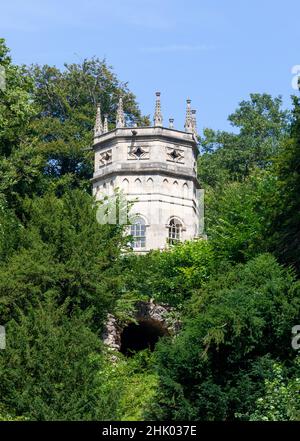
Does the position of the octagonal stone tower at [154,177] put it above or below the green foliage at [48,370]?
above

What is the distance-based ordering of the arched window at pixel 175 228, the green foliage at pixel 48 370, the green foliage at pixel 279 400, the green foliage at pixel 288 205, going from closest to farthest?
the green foliage at pixel 279 400
the green foliage at pixel 48 370
the green foliage at pixel 288 205
the arched window at pixel 175 228

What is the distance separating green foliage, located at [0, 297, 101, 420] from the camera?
31859mm

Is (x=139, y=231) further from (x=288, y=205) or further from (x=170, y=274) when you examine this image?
(x=288, y=205)

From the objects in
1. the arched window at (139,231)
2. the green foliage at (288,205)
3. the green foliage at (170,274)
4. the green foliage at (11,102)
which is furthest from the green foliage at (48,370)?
the arched window at (139,231)

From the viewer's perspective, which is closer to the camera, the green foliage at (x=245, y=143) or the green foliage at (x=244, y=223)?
the green foliage at (x=244, y=223)

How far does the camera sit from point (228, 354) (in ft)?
108

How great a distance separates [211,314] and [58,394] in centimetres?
458

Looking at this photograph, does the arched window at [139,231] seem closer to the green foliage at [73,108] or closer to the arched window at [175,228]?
the arched window at [175,228]

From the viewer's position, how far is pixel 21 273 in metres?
38.6

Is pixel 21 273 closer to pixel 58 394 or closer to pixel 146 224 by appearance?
pixel 58 394

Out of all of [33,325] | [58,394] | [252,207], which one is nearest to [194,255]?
[252,207]

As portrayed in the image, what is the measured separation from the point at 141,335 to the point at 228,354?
12941mm

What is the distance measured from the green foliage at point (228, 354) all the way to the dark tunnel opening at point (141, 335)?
9.66m

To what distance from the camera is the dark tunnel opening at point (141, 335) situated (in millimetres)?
43959
